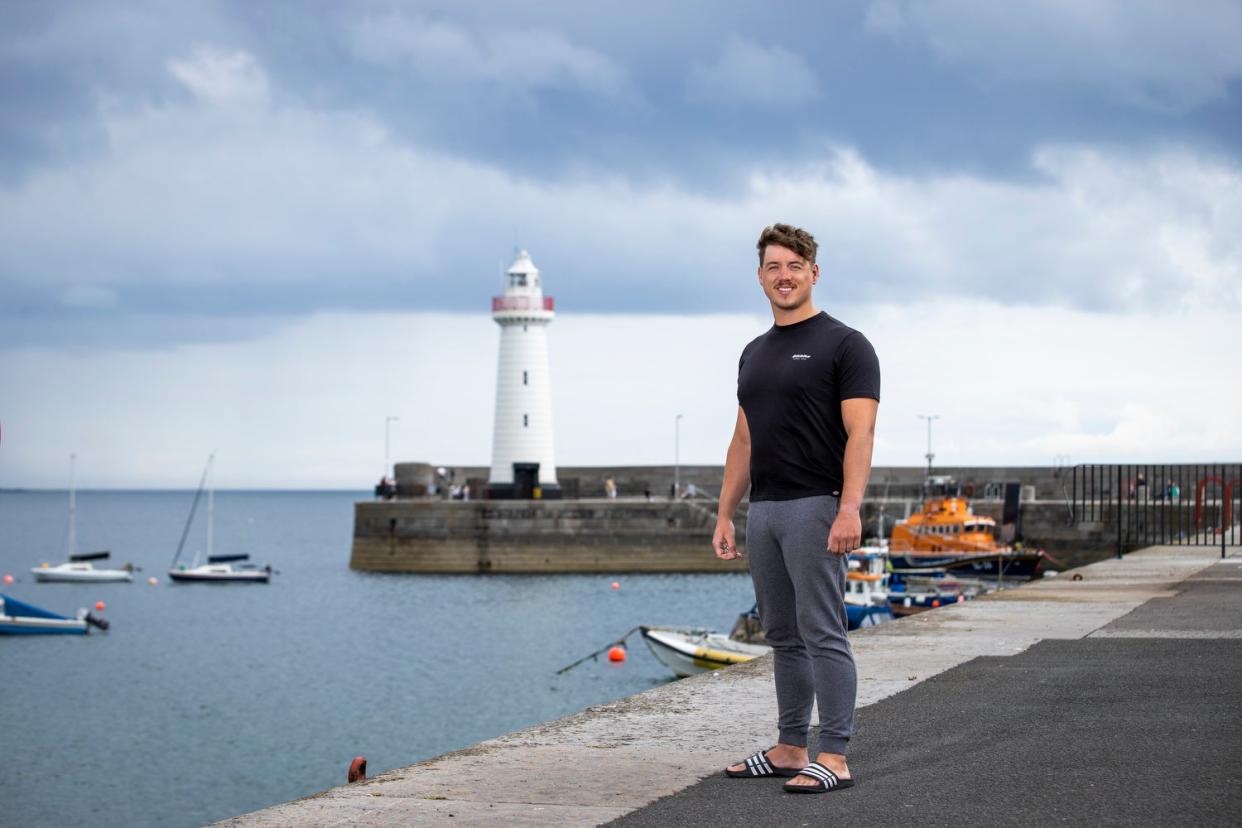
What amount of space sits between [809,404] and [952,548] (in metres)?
42.6

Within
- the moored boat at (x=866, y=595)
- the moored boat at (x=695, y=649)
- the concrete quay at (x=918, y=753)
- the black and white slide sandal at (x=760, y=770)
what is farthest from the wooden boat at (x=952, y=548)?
the black and white slide sandal at (x=760, y=770)

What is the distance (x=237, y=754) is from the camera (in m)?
25.7

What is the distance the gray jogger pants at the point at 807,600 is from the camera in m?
5.45

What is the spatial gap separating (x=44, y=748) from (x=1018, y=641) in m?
21.0

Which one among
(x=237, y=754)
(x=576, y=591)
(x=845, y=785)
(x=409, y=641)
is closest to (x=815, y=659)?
(x=845, y=785)

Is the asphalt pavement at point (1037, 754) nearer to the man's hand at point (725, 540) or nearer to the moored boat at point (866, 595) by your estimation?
the man's hand at point (725, 540)

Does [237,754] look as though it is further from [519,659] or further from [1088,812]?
[1088,812]

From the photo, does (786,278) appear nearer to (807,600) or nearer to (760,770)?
(807,600)

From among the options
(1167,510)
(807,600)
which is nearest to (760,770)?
(807,600)

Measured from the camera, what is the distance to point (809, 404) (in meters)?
5.49

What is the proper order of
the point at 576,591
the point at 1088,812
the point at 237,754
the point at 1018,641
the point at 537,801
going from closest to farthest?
1. the point at 1088,812
2. the point at 537,801
3. the point at 1018,641
4. the point at 237,754
5. the point at 576,591

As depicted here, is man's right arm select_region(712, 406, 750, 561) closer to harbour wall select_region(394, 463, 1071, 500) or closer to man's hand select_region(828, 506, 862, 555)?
man's hand select_region(828, 506, 862, 555)

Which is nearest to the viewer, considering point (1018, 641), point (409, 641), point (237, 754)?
point (1018, 641)

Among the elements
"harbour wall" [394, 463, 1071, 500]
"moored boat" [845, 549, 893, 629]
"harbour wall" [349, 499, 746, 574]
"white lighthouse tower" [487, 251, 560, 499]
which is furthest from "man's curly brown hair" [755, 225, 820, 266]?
"harbour wall" [394, 463, 1071, 500]
